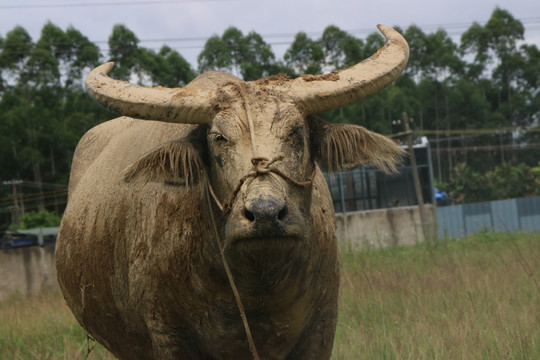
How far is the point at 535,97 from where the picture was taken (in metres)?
57.7

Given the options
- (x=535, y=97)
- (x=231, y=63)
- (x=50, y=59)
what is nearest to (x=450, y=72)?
(x=535, y=97)

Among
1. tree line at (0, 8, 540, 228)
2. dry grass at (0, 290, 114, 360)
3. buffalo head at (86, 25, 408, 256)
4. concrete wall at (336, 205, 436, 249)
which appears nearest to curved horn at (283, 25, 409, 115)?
buffalo head at (86, 25, 408, 256)

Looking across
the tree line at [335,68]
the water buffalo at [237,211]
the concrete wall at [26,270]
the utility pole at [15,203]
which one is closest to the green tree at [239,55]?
the tree line at [335,68]

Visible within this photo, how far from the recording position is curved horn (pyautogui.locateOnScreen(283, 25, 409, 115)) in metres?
3.67

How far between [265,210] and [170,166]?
3.01 ft

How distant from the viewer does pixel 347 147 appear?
12.4 ft

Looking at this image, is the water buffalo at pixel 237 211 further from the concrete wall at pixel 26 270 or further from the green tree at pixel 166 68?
the green tree at pixel 166 68

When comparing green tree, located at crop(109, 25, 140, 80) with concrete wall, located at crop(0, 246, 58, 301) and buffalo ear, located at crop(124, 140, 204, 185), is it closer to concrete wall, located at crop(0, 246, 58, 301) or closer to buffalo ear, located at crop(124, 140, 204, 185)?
concrete wall, located at crop(0, 246, 58, 301)

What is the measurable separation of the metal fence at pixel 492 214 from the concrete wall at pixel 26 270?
16.0 meters

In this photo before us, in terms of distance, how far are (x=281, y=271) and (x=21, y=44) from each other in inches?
1511

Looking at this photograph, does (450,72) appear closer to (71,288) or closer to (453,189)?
(453,189)

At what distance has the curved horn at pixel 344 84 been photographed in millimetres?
3670

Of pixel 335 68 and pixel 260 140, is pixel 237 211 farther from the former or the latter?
Answer: pixel 335 68

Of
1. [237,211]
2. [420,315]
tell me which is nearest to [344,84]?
[237,211]
